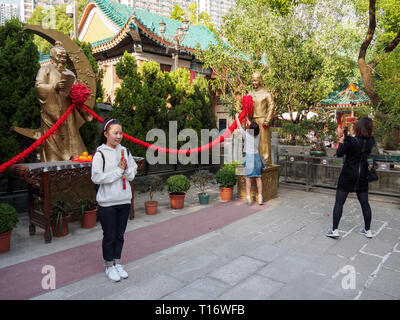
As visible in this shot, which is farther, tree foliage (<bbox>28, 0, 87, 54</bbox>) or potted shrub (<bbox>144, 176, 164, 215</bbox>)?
tree foliage (<bbox>28, 0, 87, 54</bbox>)

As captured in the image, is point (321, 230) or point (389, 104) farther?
point (389, 104)

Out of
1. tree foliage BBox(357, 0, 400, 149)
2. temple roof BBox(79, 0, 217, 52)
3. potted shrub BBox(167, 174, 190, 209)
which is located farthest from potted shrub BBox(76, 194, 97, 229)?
temple roof BBox(79, 0, 217, 52)

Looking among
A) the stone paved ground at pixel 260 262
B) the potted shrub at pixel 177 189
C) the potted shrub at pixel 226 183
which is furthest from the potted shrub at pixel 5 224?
the potted shrub at pixel 226 183

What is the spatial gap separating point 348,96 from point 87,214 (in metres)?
19.4

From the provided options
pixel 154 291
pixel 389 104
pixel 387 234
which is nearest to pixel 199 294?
pixel 154 291

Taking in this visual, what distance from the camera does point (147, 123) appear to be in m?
8.98

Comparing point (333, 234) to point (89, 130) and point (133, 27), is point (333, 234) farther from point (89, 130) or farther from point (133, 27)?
point (133, 27)

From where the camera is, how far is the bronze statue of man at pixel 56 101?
5.78m

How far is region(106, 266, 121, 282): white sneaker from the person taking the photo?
3627mm

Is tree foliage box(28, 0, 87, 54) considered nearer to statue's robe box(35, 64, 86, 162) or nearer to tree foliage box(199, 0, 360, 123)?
tree foliage box(199, 0, 360, 123)

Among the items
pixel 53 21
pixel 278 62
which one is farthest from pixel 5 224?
pixel 53 21

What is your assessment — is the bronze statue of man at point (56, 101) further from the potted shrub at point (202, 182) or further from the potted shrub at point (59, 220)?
the potted shrub at point (202, 182)

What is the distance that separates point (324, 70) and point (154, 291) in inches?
398

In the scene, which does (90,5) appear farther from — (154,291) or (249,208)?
(154,291)
